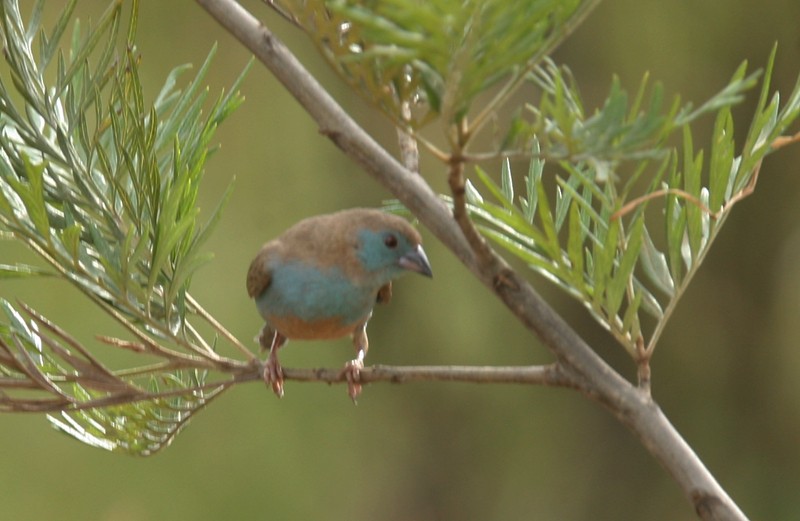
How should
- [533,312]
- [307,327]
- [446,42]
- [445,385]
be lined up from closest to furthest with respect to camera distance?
[446,42] < [533,312] < [307,327] < [445,385]

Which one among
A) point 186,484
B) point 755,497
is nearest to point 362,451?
point 186,484

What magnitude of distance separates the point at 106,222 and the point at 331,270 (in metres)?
0.85

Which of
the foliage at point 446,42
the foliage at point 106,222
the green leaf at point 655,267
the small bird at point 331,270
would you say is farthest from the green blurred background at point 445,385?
the foliage at point 446,42

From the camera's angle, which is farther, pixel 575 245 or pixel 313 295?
pixel 313 295

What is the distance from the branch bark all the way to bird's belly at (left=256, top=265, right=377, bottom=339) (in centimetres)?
93

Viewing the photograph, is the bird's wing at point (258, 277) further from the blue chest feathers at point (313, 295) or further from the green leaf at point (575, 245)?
the green leaf at point (575, 245)

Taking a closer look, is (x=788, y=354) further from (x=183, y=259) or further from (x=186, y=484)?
(x=183, y=259)

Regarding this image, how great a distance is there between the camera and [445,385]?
2.33 metres

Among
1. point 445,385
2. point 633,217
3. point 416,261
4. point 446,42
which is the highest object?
point 446,42

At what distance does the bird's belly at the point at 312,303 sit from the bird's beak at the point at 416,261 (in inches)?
3.5

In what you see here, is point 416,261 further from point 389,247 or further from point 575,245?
point 575,245

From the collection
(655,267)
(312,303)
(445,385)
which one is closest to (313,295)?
(312,303)

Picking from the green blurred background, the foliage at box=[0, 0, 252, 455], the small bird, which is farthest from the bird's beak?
the foliage at box=[0, 0, 252, 455]

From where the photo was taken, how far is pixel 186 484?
7.22ft
